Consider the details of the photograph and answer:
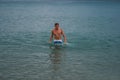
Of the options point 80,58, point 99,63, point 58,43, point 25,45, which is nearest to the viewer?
point 99,63

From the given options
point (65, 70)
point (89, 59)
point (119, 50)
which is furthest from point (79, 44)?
point (65, 70)

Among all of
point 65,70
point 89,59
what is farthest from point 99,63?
point 65,70

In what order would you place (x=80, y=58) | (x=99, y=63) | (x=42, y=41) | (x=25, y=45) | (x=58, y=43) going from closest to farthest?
(x=99, y=63)
(x=80, y=58)
(x=58, y=43)
(x=25, y=45)
(x=42, y=41)

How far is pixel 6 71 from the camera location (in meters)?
14.5

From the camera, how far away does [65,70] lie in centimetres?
1471

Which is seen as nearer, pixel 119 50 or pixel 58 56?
pixel 58 56

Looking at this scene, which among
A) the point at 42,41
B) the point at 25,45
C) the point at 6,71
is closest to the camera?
the point at 6,71

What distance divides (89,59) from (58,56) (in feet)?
5.85

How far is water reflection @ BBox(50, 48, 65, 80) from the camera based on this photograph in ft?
46.1

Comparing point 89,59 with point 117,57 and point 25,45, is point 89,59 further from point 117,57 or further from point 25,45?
point 25,45

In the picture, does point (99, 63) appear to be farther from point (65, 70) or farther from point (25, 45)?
point (25, 45)

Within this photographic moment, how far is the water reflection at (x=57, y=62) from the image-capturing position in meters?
14.0

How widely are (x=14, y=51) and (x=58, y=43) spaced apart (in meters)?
2.79

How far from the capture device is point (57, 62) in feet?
52.9
